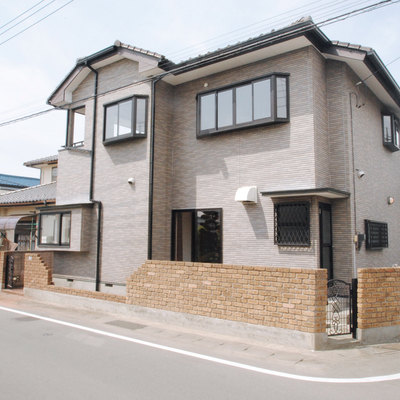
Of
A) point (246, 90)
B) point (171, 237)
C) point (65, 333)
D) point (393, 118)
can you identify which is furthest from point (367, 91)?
point (65, 333)

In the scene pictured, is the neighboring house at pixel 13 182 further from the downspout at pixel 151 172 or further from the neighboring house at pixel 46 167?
the downspout at pixel 151 172

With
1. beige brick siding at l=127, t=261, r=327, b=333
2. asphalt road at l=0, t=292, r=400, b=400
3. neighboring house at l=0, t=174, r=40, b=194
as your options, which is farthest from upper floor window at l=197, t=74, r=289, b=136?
neighboring house at l=0, t=174, r=40, b=194

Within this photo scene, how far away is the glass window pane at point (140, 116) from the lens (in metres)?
12.1

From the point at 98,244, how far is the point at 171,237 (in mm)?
2575

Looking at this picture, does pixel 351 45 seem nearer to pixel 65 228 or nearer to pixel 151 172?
pixel 151 172

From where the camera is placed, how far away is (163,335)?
732 centimetres

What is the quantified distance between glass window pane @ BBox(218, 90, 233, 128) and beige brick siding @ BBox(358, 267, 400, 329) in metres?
5.96

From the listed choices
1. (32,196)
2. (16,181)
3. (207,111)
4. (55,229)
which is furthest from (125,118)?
(16,181)

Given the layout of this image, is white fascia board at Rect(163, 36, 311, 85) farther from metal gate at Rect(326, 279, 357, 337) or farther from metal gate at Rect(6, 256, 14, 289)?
metal gate at Rect(6, 256, 14, 289)

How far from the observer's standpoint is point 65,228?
13875mm

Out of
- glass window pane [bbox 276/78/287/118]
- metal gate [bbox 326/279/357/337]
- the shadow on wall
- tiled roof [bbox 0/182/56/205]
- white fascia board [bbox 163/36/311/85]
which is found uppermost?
white fascia board [bbox 163/36/311/85]

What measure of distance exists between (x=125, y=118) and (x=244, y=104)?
409cm

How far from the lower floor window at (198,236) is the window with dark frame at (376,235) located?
412 centimetres

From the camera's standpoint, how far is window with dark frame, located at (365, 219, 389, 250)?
35.0ft
